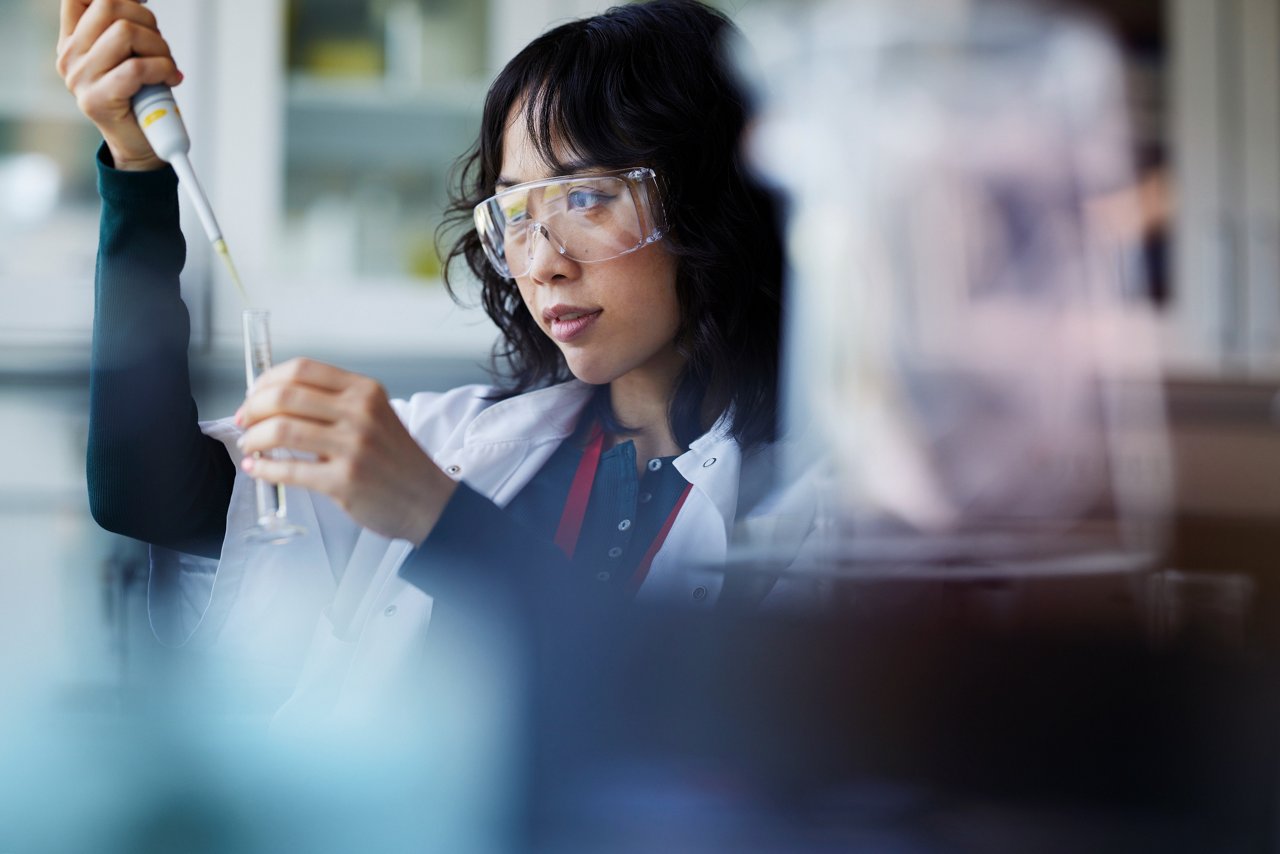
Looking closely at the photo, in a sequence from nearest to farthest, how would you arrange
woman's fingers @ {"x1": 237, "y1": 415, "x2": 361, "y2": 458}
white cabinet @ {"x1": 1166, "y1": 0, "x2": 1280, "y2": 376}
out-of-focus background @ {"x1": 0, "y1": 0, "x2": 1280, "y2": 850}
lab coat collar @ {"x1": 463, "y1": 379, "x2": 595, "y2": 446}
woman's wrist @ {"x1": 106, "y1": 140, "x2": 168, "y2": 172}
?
woman's fingers @ {"x1": 237, "y1": 415, "x2": 361, "y2": 458} < woman's wrist @ {"x1": 106, "y1": 140, "x2": 168, "y2": 172} < lab coat collar @ {"x1": 463, "y1": 379, "x2": 595, "y2": 446} < out-of-focus background @ {"x1": 0, "y1": 0, "x2": 1280, "y2": 850} < white cabinet @ {"x1": 1166, "y1": 0, "x2": 1280, "y2": 376}

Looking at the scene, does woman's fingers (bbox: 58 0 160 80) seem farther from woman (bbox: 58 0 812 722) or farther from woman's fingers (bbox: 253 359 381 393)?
woman's fingers (bbox: 253 359 381 393)

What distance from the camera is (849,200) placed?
157 centimetres

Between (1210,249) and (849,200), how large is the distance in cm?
67

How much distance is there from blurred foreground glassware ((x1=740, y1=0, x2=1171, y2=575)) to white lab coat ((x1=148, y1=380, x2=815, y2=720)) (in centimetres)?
68

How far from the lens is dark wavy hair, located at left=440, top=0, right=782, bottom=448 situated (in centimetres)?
75

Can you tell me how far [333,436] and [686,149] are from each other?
399 millimetres

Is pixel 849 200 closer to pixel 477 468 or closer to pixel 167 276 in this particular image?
pixel 477 468

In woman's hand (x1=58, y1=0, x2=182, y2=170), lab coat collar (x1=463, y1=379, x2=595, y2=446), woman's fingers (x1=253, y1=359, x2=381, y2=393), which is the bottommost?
lab coat collar (x1=463, y1=379, x2=595, y2=446)

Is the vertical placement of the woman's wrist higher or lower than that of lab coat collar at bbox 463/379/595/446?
higher

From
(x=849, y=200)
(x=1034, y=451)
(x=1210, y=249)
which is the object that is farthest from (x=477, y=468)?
(x=1210, y=249)

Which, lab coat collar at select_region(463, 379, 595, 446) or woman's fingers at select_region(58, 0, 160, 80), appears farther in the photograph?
lab coat collar at select_region(463, 379, 595, 446)

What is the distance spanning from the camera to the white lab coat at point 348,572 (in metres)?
0.65

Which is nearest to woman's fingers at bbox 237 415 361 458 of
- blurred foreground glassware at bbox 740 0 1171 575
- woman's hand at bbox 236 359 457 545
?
woman's hand at bbox 236 359 457 545

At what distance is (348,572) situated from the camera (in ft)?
2.41
